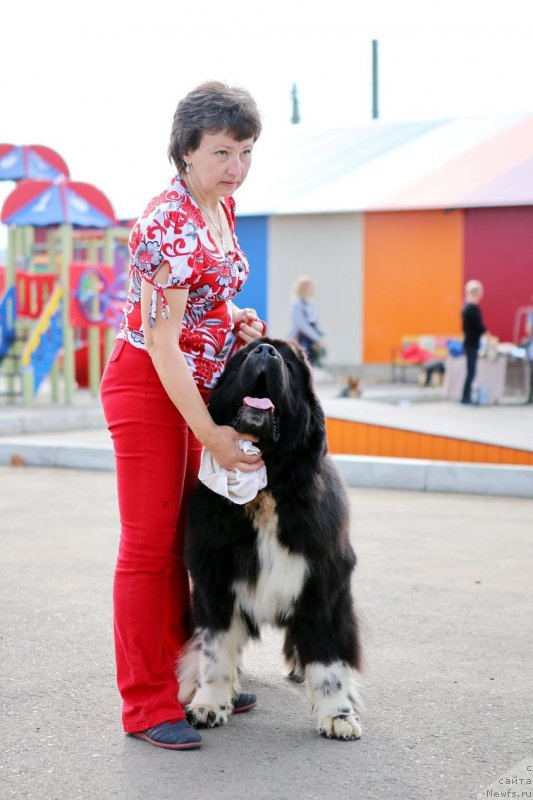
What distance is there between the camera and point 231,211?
3838 mm

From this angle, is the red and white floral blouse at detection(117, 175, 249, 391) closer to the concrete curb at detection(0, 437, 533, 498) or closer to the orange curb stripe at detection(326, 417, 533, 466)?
the concrete curb at detection(0, 437, 533, 498)

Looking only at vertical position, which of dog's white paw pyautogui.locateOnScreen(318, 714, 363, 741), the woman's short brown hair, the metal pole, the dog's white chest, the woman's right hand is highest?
the metal pole

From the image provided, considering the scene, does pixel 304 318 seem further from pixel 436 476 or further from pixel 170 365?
pixel 170 365

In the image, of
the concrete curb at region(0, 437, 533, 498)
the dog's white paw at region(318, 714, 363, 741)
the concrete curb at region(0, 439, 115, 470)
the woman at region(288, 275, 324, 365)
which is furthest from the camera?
the woman at region(288, 275, 324, 365)

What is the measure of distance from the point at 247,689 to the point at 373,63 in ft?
126

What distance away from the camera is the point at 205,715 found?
3730mm

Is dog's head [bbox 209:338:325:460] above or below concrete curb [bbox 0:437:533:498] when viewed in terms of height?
above

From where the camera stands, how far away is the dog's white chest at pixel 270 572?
3545 millimetres

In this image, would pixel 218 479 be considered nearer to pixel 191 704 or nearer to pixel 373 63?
pixel 191 704

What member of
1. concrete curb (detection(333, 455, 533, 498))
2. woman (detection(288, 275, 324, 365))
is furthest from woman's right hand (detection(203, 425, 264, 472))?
woman (detection(288, 275, 324, 365))

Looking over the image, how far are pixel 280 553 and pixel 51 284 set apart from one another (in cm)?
1338

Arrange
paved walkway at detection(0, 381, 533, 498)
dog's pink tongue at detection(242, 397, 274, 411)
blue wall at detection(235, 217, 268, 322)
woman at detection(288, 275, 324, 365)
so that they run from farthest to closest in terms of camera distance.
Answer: blue wall at detection(235, 217, 268, 322), woman at detection(288, 275, 324, 365), paved walkway at detection(0, 381, 533, 498), dog's pink tongue at detection(242, 397, 274, 411)

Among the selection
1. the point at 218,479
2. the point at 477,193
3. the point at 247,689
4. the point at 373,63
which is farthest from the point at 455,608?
the point at 373,63

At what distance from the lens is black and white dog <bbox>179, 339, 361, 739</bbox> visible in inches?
136
